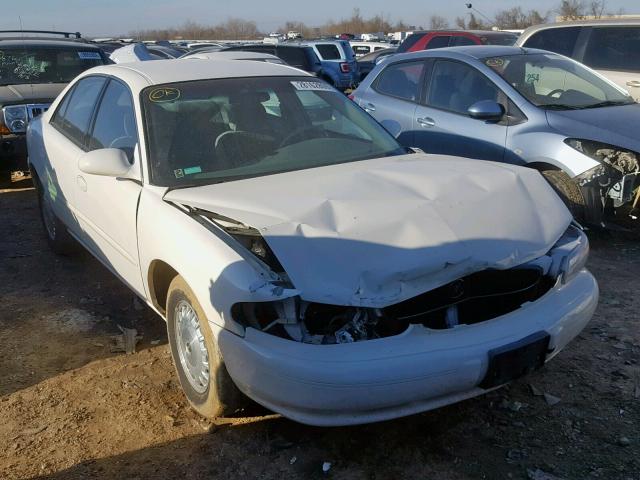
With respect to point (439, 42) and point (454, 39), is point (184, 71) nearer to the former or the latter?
point (454, 39)

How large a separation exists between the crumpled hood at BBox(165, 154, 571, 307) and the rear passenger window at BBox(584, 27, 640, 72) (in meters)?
5.43

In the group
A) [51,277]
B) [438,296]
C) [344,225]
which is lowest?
[51,277]

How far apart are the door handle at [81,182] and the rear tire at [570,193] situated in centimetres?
350

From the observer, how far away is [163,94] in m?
3.74

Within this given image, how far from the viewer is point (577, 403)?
317 cm

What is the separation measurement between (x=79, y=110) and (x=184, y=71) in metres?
1.04

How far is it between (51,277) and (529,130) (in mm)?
4023

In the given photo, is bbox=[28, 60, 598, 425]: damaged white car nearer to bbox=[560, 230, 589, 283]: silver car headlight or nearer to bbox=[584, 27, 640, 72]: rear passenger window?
bbox=[560, 230, 589, 283]: silver car headlight

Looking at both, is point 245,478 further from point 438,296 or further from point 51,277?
point 51,277

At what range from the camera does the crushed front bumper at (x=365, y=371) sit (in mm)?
2447

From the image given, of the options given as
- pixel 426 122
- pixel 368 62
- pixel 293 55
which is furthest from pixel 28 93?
pixel 368 62

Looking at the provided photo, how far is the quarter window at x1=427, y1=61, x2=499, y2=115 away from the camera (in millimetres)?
5969

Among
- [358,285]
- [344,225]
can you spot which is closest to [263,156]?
[344,225]

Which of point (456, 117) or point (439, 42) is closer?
point (456, 117)
